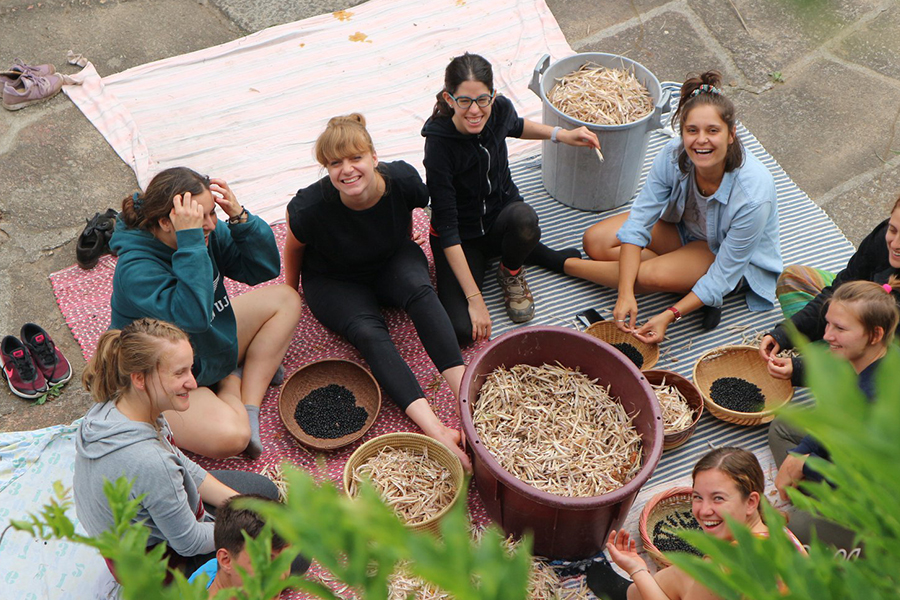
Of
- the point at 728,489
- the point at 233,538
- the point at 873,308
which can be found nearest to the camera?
the point at 233,538

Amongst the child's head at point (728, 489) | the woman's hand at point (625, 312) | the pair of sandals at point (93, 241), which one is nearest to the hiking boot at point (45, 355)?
the pair of sandals at point (93, 241)

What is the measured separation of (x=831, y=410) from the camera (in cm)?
30

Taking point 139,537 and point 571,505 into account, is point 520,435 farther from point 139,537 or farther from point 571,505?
point 139,537

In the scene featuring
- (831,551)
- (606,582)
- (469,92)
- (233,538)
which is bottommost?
(606,582)

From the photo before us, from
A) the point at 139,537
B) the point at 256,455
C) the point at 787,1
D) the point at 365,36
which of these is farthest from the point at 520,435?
the point at 365,36

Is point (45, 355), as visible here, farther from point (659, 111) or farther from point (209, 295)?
point (659, 111)

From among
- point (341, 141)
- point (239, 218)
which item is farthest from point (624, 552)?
point (239, 218)

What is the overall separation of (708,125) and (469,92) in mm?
884

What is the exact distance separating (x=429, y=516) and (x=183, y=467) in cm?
84

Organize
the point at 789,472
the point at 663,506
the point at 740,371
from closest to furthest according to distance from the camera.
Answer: the point at 789,472 < the point at 663,506 < the point at 740,371

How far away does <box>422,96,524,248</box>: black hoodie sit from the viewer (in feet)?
10.3

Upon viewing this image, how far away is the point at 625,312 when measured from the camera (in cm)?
325

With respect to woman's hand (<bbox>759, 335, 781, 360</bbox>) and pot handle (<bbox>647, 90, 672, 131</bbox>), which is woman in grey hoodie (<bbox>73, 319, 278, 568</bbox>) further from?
pot handle (<bbox>647, 90, 672, 131</bbox>)

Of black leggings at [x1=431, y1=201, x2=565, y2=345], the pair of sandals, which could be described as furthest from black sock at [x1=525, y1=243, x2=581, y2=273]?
the pair of sandals
